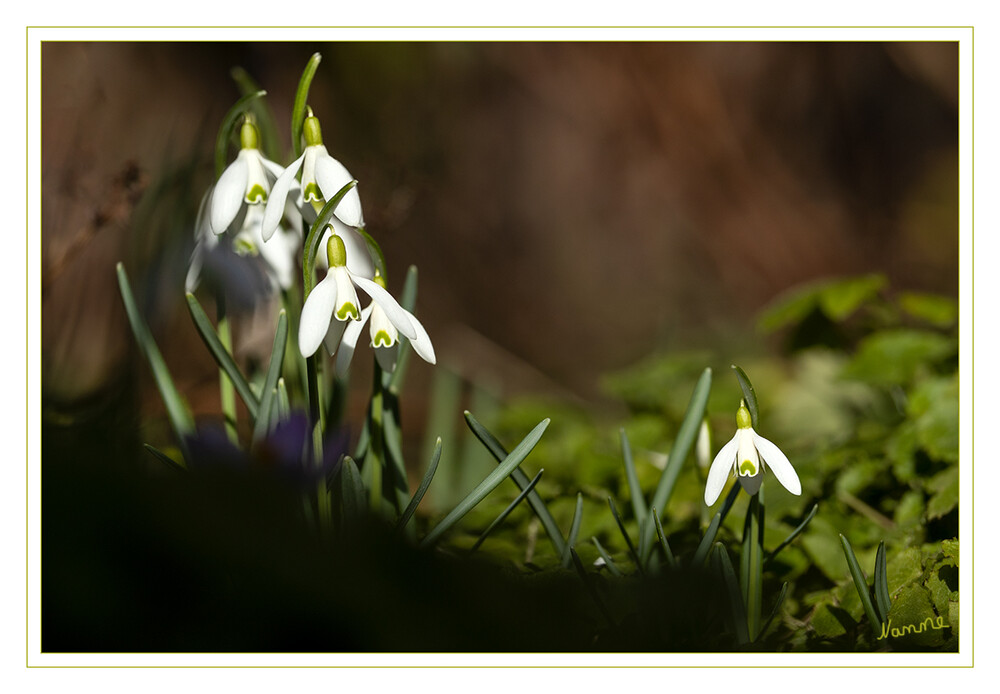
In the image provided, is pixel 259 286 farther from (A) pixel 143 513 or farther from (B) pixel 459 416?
(B) pixel 459 416

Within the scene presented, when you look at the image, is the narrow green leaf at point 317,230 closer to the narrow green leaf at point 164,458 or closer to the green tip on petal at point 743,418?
the narrow green leaf at point 164,458

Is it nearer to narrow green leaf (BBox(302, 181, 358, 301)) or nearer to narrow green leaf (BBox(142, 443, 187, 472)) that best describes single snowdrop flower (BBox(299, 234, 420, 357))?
narrow green leaf (BBox(302, 181, 358, 301))

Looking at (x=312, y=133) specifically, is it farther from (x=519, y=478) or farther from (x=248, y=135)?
(x=519, y=478)

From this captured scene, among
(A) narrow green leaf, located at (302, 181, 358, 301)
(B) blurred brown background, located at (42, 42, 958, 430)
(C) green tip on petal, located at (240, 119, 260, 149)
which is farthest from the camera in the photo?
(B) blurred brown background, located at (42, 42, 958, 430)

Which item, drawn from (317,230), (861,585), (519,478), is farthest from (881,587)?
(317,230)
